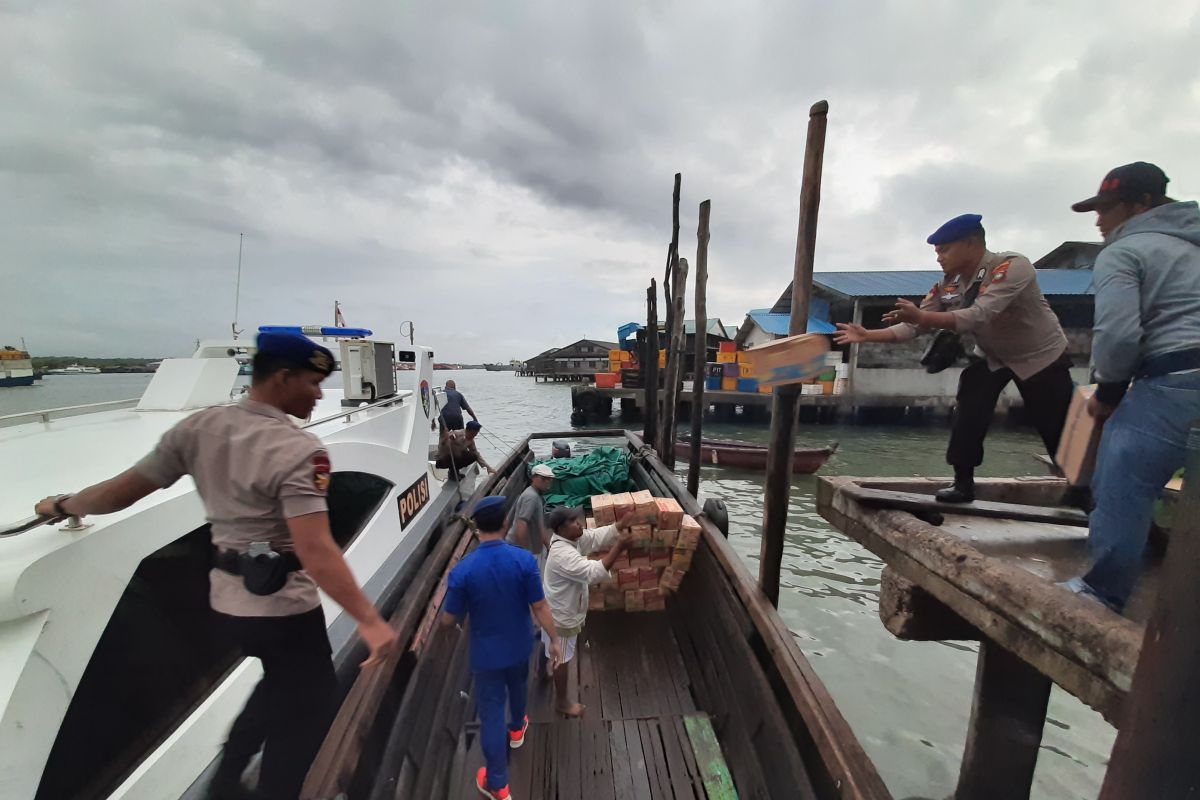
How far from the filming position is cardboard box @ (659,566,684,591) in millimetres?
4691

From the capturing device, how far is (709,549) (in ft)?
14.3

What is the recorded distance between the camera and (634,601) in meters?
4.78

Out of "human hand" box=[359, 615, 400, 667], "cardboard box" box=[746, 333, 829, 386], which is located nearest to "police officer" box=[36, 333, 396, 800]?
"human hand" box=[359, 615, 400, 667]

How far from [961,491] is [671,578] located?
2732 mm

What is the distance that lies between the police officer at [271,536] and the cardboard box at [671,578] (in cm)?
334

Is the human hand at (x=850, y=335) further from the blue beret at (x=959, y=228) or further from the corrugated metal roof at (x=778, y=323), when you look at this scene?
the corrugated metal roof at (x=778, y=323)

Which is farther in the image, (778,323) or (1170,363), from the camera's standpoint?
(778,323)

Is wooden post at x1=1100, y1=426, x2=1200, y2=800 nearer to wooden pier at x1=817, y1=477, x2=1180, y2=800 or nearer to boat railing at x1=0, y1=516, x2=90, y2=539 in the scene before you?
wooden pier at x1=817, y1=477, x2=1180, y2=800

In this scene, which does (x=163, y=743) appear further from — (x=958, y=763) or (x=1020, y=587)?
(x=958, y=763)

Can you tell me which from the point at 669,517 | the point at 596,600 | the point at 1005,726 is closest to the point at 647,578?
the point at 596,600

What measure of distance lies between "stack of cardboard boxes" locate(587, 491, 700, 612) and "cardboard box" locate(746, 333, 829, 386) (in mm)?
2450

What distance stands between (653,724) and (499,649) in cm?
151

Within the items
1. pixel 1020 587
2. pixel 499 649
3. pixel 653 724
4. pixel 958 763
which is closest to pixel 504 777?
pixel 499 649

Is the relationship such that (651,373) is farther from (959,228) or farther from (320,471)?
(320,471)
